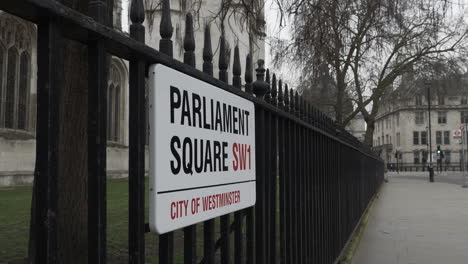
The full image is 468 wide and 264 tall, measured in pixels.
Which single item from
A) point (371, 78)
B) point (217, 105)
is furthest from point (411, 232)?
point (371, 78)

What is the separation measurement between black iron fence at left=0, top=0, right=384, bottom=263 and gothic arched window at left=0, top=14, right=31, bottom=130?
1753 cm

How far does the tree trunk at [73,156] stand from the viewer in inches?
148

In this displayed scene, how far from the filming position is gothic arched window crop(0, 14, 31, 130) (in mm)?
18375

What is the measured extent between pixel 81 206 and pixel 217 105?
237cm

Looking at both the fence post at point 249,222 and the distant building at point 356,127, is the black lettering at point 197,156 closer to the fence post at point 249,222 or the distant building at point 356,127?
the fence post at point 249,222

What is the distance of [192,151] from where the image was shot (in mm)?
1771

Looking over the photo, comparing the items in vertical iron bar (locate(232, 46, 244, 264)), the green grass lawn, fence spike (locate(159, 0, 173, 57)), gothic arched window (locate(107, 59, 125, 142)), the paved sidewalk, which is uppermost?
gothic arched window (locate(107, 59, 125, 142))

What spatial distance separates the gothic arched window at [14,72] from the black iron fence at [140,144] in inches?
690

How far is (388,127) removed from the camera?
86.6 metres

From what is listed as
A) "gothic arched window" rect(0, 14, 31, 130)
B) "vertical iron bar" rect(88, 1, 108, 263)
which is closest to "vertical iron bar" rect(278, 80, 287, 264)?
"vertical iron bar" rect(88, 1, 108, 263)

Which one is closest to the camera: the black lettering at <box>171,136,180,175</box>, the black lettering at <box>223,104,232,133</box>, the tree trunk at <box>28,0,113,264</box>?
the black lettering at <box>171,136,180,175</box>

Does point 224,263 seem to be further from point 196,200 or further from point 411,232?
point 411,232

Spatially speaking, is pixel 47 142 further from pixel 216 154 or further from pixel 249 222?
pixel 249 222

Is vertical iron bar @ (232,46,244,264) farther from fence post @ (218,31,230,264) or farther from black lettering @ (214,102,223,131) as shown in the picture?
black lettering @ (214,102,223,131)
